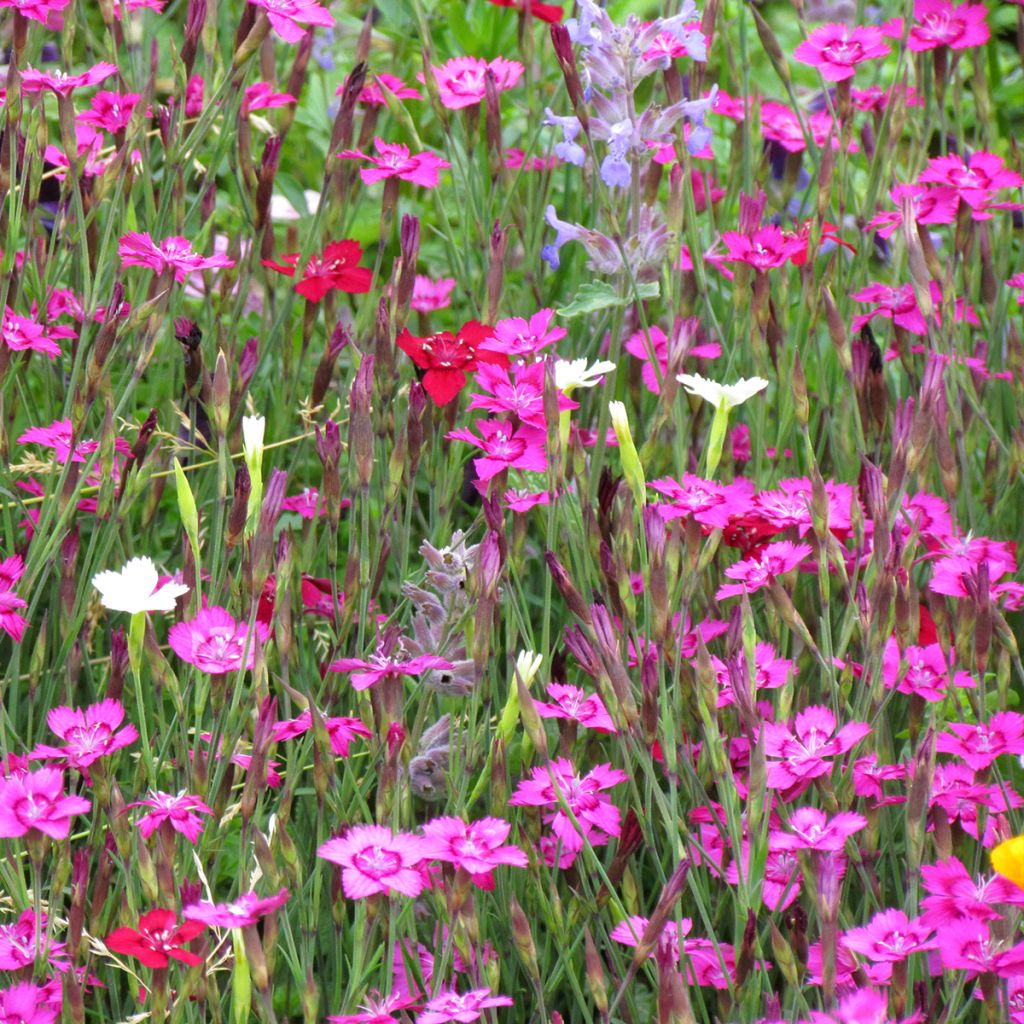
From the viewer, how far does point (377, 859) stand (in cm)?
109

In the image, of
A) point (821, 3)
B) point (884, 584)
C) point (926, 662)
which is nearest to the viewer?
point (884, 584)

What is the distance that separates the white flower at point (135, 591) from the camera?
118cm

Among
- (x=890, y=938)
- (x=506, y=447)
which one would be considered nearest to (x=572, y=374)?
(x=506, y=447)

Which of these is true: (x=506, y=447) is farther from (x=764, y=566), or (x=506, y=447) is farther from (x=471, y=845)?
(x=471, y=845)

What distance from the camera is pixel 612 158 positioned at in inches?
60.8

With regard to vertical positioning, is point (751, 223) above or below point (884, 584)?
above

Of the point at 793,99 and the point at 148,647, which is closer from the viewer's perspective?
the point at 148,647

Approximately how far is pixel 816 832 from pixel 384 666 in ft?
1.22

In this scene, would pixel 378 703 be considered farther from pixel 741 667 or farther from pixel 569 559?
pixel 569 559

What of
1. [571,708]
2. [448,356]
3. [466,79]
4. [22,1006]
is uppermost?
[466,79]

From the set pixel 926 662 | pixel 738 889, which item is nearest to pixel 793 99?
pixel 926 662

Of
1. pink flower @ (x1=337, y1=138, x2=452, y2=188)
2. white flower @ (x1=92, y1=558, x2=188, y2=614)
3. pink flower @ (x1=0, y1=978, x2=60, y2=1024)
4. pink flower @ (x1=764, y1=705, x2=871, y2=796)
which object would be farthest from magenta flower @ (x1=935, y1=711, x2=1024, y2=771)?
pink flower @ (x1=337, y1=138, x2=452, y2=188)

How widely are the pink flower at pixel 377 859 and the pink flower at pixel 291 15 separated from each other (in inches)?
33.6

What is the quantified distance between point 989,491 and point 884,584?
689 mm
